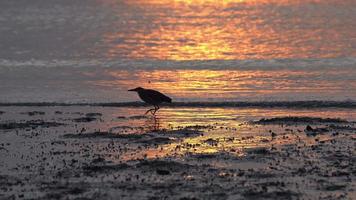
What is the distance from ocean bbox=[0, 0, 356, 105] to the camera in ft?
67.9

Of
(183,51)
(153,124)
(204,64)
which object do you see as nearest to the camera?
(153,124)

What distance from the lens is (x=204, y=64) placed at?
90.3 ft

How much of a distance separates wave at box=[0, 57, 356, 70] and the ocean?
0.04 metres

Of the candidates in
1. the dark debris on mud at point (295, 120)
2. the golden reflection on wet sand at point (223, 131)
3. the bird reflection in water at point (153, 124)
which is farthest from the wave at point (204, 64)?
the dark debris on mud at point (295, 120)

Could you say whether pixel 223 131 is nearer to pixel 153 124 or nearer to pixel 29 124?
pixel 153 124

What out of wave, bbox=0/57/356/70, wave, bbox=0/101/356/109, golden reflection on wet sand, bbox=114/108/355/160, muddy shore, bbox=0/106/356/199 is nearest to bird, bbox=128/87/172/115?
golden reflection on wet sand, bbox=114/108/355/160

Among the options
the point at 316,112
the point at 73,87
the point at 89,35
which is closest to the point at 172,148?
the point at 316,112

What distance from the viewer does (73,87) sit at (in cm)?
2186

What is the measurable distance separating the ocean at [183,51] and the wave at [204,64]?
0.12 ft

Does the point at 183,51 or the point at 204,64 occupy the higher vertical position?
the point at 183,51

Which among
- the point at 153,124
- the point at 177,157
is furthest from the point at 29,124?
the point at 177,157

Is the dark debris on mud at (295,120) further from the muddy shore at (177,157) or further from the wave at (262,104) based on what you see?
the wave at (262,104)

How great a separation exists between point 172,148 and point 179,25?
3013 cm

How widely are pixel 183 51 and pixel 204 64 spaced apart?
4111mm
